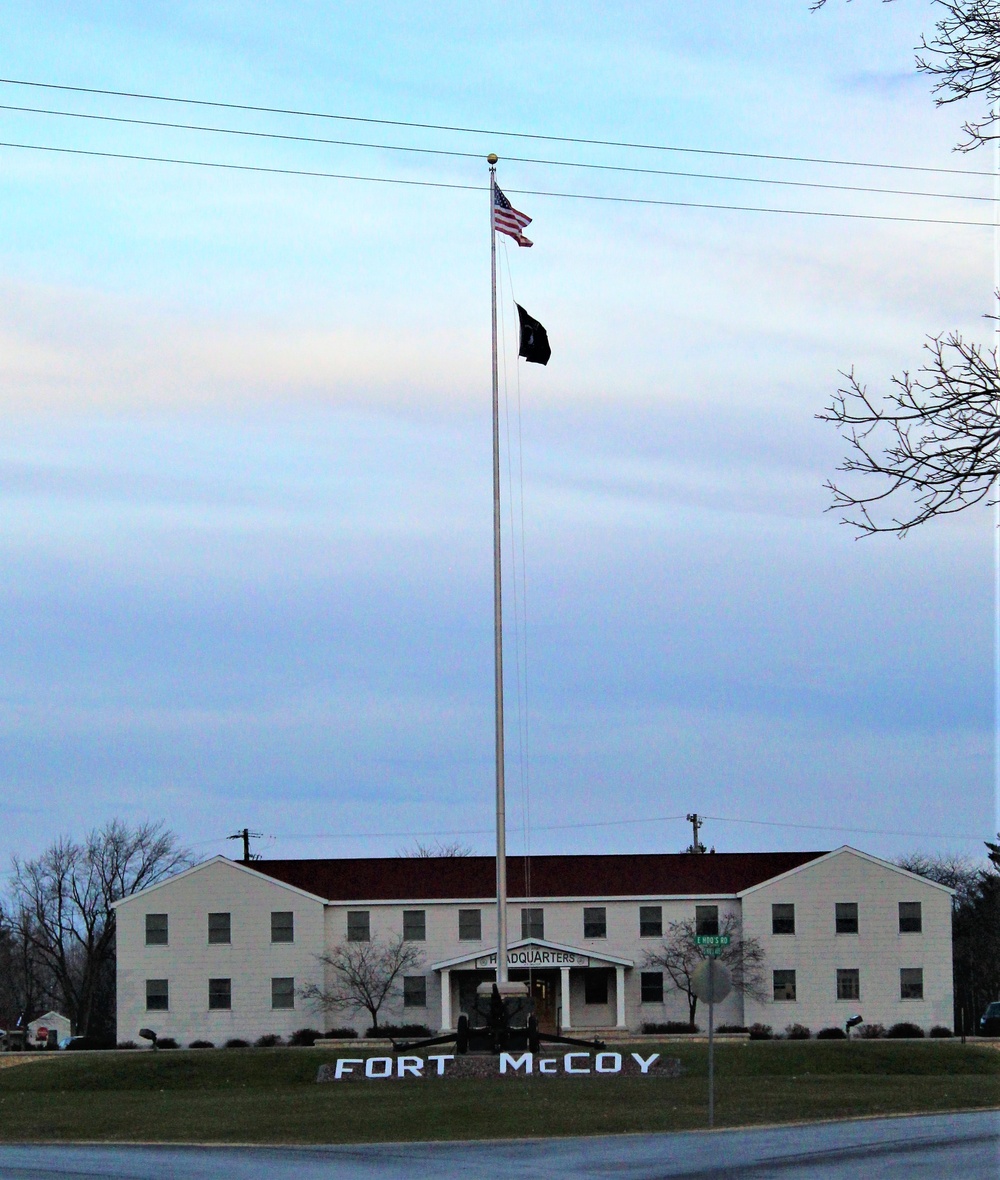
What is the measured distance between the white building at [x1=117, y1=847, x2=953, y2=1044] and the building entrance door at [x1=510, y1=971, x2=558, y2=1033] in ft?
0.25

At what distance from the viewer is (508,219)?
35.4m

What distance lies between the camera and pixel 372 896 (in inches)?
2542

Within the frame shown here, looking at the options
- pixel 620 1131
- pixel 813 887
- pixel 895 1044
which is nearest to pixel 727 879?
pixel 813 887

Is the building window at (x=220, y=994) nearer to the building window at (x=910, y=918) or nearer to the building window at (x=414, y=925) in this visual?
the building window at (x=414, y=925)

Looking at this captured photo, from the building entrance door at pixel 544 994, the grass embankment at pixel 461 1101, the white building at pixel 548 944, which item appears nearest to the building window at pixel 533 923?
the white building at pixel 548 944

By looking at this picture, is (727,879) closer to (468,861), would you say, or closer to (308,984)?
(468,861)

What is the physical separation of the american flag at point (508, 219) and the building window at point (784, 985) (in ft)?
119

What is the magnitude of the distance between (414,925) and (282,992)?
5733 millimetres

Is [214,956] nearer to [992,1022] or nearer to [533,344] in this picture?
[992,1022]

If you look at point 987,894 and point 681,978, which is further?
point 987,894

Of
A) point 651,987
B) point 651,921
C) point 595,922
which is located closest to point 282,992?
point 595,922

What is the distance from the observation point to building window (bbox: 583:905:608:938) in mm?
63938

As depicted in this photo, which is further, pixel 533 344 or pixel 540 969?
pixel 540 969

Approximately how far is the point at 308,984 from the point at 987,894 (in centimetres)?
4457
